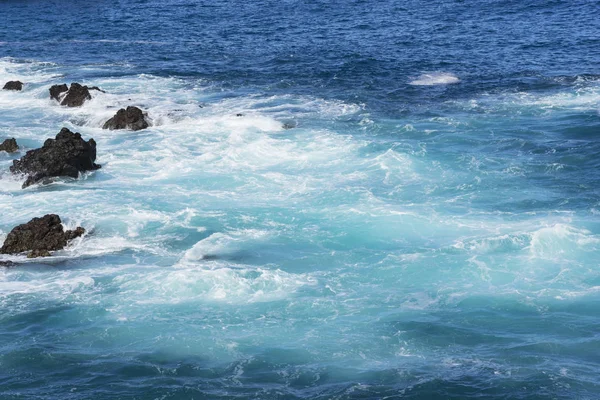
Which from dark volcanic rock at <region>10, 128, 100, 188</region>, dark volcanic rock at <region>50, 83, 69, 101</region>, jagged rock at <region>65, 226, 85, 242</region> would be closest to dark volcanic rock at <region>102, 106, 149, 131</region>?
dark volcanic rock at <region>10, 128, 100, 188</region>

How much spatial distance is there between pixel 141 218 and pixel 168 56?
3549 cm

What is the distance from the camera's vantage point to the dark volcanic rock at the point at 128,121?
50.4 m

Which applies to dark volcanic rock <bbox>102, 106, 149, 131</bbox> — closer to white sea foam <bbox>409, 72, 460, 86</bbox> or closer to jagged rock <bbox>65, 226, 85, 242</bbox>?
jagged rock <bbox>65, 226, 85, 242</bbox>

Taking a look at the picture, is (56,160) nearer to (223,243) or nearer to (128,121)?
(128,121)

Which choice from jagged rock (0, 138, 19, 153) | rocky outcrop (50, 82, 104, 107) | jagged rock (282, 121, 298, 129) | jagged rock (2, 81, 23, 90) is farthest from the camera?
jagged rock (2, 81, 23, 90)

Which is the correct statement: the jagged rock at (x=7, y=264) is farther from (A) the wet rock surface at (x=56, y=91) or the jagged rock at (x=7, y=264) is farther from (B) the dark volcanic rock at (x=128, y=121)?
(A) the wet rock surface at (x=56, y=91)

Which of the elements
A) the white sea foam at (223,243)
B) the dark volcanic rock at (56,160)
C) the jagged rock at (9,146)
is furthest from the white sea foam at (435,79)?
the jagged rock at (9,146)

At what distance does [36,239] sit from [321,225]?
488 inches

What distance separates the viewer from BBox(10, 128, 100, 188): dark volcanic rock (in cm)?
4153

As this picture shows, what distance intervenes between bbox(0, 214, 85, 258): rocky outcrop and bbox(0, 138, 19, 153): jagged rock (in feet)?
44.4

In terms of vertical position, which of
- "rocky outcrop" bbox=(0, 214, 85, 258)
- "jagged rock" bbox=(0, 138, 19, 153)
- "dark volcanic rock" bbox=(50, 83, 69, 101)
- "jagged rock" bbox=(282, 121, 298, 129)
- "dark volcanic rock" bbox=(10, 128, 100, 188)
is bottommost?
"rocky outcrop" bbox=(0, 214, 85, 258)

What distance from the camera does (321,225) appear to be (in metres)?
36.5

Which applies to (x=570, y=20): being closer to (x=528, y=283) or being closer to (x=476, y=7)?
(x=476, y=7)

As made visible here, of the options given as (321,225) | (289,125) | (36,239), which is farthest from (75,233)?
(289,125)
